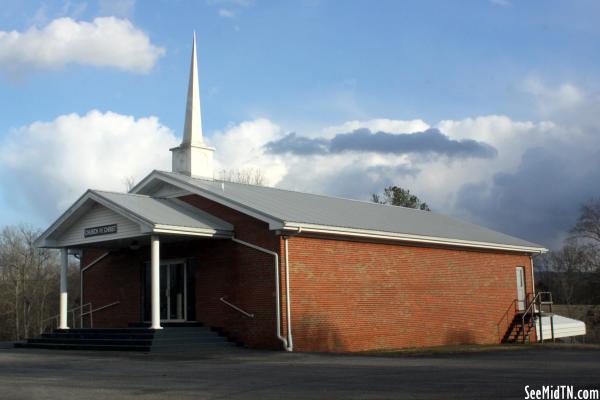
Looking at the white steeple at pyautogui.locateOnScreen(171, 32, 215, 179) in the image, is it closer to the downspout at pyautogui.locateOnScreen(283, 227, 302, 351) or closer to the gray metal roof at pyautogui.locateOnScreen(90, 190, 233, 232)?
the gray metal roof at pyautogui.locateOnScreen(90, 190, 233, 232)

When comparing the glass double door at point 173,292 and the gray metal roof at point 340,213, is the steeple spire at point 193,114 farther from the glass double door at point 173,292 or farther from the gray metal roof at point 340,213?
the glass double door at point 173,292

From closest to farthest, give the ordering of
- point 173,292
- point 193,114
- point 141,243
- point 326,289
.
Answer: point 326,289 < point 173,292 < point 141,243 < point 193,114

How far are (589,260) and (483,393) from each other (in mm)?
58425

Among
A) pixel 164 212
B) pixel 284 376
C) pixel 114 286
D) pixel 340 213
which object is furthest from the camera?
pixel 114 286

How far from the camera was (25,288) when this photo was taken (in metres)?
58.7

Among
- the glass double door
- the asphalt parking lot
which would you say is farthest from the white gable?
the asphalt parking lot

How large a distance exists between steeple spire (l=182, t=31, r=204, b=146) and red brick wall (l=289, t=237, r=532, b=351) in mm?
7754

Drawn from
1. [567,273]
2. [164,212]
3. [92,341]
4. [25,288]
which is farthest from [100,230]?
[567,273]

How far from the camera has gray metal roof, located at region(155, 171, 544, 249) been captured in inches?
890

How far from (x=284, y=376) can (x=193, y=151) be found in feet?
49.7

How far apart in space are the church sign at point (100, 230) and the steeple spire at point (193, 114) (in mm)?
5437

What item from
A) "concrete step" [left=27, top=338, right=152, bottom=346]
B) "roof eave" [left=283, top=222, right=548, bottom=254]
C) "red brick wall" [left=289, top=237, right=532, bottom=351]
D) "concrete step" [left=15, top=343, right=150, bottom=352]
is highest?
"roof eave" [left=283, top=222, right=548, bottom=254]

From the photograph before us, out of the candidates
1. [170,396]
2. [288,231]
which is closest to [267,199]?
[288,231]

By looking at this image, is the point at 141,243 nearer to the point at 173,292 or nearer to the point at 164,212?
the point at 173,292
